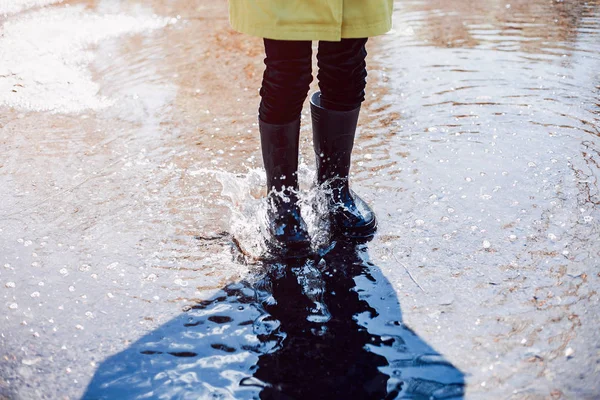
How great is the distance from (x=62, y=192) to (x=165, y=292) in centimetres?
90

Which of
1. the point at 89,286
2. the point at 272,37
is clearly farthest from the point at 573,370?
the point at 89,286

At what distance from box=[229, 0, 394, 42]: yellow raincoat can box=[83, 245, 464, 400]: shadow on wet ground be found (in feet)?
2.62

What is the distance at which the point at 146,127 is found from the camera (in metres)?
3.20

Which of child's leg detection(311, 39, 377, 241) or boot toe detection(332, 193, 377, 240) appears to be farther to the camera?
boot toe detection(332, 193, 377, 240)

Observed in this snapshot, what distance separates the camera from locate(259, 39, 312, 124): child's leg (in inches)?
78.3

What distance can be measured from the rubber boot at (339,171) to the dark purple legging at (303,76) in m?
0.05

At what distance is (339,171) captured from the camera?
2.35 m

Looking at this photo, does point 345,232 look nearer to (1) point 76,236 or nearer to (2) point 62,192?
(1) point 76,236

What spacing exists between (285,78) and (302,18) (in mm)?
212

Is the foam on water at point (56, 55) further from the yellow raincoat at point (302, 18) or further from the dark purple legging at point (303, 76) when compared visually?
the yellow raincoat at point (302, 18)

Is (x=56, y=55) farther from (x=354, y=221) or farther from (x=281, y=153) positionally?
(x=354, y=221)

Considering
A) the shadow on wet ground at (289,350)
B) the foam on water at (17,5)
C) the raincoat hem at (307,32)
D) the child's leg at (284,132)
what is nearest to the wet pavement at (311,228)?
the shadow on wet ground at (289,350)

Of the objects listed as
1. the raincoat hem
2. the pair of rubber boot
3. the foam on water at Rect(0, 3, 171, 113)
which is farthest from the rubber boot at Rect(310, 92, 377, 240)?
the foam on water at Rect(0, 3, 171, 113)

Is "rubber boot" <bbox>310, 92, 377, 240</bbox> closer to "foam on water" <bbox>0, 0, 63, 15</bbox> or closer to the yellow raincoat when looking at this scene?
the yellow raincoat
